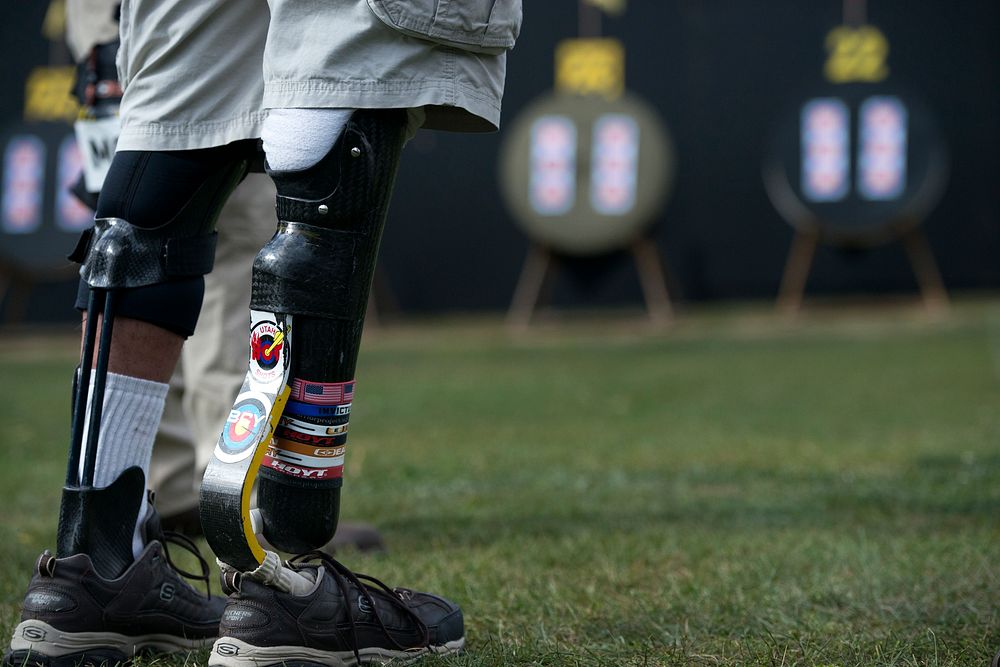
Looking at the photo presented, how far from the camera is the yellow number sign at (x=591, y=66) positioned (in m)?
5.73

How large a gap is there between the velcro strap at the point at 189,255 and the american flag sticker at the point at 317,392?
17 cm

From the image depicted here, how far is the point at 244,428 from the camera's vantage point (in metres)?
0.84

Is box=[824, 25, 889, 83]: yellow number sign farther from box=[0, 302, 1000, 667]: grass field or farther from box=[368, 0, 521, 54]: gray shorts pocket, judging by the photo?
box=[368, 0, 521, 54]: gray shorts pocket

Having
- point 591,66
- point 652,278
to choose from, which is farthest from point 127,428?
point 591,66

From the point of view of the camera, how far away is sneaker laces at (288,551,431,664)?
89 cm

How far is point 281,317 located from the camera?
856 mm

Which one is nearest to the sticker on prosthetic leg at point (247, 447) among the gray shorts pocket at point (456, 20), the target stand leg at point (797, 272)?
the gray shorts pocket at point (456, 20)

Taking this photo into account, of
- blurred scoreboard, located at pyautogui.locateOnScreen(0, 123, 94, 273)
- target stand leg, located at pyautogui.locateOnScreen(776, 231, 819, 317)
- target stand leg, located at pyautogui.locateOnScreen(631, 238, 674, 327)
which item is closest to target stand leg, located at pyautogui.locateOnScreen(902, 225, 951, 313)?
target stand leg, located at pyautogui.locateOnScreen(776, 231, 819, 317)

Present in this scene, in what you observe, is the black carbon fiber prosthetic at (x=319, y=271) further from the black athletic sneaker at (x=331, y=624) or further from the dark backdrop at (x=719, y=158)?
the dark backdrop at (x=719, y=158)

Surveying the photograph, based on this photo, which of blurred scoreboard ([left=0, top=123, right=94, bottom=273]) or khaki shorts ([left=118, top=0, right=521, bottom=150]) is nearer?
khaki shorts ([left=118, top=0, right=521, bottom=150])

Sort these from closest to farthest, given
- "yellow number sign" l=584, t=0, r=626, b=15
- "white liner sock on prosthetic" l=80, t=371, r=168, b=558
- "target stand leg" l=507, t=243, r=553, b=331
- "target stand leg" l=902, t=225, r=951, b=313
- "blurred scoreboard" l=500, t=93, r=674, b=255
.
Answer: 1. "white liner sock on prosthetic" l=80, t=371, r=168, b=558
2. "target stand leg" l=902, t=225, r=951, b=313
3. "target stand leg" l=507, t=243, r=553, b=331
4. "blurred scoreboard" l=500, t=93, r=674, b=255
5. "yellow number sign" l=584, t=0, r=626, b=15

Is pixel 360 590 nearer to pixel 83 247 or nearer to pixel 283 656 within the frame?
pixel 283 656

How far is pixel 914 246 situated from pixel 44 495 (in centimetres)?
440

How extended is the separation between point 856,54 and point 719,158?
0.79 meters
